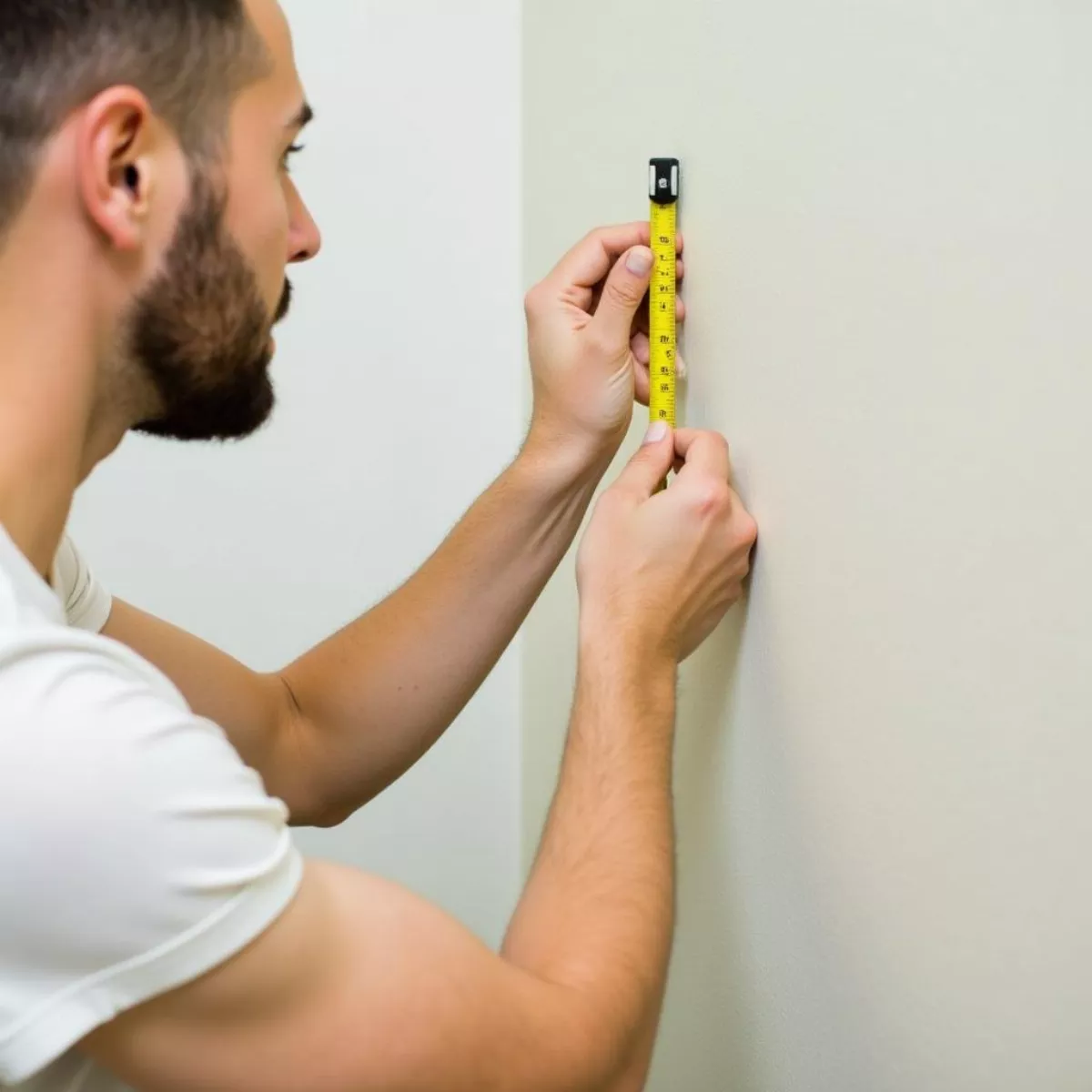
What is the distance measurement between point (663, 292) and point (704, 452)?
0.44 feet

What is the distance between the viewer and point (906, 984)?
692mm

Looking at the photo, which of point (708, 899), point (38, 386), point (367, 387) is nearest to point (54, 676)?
point (38, 386)

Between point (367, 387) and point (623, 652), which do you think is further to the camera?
point (367, 387)

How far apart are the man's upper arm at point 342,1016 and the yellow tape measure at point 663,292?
17.7 inches

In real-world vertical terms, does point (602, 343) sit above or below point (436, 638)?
above

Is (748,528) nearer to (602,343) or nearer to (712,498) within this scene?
(712,498)

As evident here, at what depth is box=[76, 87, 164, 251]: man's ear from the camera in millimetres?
635

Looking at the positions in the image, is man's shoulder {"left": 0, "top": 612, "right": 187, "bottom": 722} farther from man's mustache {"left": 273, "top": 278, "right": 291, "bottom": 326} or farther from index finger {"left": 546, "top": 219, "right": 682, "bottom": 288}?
index finger {"left": 546, "top": 219, "right": 682, "bottom": 288}

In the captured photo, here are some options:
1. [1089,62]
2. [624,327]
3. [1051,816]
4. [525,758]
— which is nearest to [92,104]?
[624,327]

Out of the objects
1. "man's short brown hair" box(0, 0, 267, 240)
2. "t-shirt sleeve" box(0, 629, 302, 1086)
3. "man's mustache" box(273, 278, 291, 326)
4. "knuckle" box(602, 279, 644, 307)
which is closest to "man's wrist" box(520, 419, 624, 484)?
"knuckle" box(602, 279, 644, 307)

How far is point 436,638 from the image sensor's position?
3.15 feet

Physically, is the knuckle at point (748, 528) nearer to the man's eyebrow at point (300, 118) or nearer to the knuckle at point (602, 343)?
the knuckle at point (602, 343)

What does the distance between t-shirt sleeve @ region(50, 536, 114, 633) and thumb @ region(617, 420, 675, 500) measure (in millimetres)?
390

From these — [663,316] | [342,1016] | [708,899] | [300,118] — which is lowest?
[708,899]
